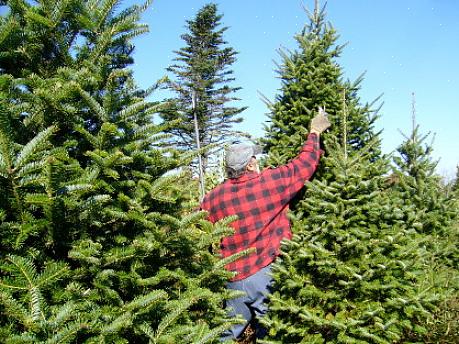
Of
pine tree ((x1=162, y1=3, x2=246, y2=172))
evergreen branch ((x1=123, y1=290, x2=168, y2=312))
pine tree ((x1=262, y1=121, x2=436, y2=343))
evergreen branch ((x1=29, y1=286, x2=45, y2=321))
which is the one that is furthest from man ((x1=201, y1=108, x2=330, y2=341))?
pine tree ((x1=162, y1=3, x2=246, y2=172))

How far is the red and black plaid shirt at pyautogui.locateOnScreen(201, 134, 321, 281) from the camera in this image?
11.5 ft

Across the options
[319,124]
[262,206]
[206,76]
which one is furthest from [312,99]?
[206,76]

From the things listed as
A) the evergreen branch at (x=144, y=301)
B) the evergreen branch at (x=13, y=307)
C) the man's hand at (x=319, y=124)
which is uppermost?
the man's hand at (x=319, y=124)

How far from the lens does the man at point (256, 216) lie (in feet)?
11.4

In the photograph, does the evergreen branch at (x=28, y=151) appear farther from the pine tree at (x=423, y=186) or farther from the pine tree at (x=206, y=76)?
the pine tree at (x=206, y=76)

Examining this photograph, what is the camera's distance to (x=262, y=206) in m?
3.55

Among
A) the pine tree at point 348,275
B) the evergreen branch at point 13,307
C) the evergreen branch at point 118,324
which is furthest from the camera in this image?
the pine tree at point 348,275

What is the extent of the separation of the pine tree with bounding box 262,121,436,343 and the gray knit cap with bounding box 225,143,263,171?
854 millimetres

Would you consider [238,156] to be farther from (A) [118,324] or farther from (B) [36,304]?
(B) [36,304]

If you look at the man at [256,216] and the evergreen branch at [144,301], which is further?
the man at [256,216]

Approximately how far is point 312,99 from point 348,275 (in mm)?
2166

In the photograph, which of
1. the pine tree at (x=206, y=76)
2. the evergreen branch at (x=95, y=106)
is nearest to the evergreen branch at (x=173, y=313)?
the evergreen branch at (x=95, y=106)

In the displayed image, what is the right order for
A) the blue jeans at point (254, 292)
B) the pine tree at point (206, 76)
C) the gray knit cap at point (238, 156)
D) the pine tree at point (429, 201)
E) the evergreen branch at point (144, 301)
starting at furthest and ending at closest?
the pine tree at point (206, 76) < the pine tree at point (429, 201) < the gray knit cap at point (238, 156) < the blue jeans at point (254, 292) < the evergreen branch at point (144, 301)

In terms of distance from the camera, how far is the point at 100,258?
2.13 metres
